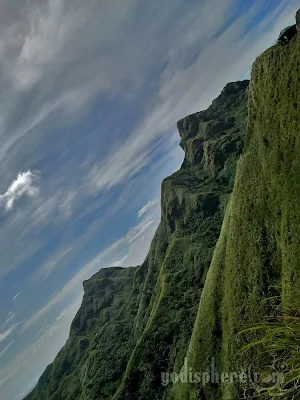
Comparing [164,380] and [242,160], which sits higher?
[242,160]

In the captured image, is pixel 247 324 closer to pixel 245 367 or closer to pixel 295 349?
pixel 245 367

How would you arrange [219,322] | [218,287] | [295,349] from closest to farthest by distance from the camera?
[295,349] < [219,322] < [218,287]

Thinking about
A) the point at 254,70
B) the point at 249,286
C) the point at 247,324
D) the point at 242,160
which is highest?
the point at 254,70

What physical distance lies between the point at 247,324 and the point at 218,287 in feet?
85.6

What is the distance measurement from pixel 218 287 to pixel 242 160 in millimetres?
48645

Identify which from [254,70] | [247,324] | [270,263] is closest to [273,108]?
[254,70]

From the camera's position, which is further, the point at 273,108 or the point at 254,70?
the point at 254,70

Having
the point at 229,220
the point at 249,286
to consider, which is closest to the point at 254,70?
the point at 229,220

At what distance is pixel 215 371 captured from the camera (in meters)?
110

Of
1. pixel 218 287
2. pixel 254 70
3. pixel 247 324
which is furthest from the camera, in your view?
pixel 218 287

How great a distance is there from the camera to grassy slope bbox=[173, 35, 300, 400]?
86.6 metres

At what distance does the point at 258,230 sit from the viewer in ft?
343

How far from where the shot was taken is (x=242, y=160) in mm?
119188

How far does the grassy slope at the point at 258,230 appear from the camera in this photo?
284 ft
